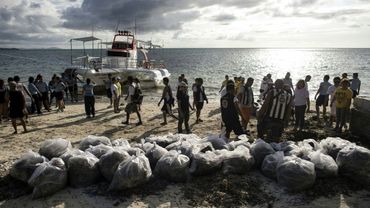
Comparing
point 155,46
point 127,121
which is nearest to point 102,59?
point 155,46

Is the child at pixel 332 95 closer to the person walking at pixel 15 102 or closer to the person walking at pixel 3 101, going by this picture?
the person walking at pixel 15 102

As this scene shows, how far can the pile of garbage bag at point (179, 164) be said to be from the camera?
532 centimetres

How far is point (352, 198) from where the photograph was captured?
209 inches

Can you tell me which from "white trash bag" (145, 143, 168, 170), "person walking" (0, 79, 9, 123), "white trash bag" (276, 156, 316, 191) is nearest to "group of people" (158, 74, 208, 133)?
"white trash bag" (145, 143, 168, 170)

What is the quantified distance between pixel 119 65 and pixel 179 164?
64.7 ft

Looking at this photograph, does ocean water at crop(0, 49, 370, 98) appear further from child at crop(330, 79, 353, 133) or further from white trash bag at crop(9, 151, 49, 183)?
white trash bag at crop(9, 151, 49, 183)

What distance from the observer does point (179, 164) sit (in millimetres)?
5602

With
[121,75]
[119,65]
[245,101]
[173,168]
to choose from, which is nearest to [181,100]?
[245,101]

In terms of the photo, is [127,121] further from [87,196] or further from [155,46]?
[155,46]

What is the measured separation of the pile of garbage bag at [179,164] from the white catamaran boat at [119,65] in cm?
1595

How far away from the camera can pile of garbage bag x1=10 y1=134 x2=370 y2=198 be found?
532 centimetres

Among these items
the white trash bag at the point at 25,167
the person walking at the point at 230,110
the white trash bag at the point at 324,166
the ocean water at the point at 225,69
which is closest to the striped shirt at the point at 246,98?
the person walking at the point at 230,110

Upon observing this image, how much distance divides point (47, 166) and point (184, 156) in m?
2.09

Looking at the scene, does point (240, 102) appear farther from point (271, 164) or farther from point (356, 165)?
point (356, 165)
